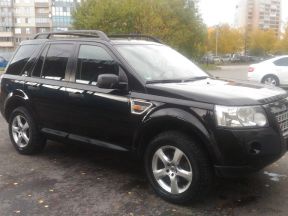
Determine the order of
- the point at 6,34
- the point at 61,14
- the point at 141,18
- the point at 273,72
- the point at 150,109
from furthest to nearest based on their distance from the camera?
the point at 6,34 → the point at 61,14 → the point at 141,18 → the point at 273,72 → the point at 150,109

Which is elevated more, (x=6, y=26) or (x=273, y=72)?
(x=6, y=26)

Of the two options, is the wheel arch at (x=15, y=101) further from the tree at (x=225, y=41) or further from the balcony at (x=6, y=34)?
the balcony at (x=6, y=34)

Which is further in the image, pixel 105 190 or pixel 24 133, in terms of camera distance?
pixel 24 133

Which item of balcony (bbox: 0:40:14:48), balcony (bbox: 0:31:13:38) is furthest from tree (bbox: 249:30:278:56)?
balcony (bbox: 0:40:14:48)

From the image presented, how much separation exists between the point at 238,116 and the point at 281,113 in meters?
0.68

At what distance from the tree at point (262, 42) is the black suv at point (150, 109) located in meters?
74.3

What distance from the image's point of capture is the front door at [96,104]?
4.89m

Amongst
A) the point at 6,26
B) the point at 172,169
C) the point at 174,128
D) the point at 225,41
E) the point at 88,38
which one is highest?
the point at 6,26

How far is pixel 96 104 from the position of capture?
512 centimetres

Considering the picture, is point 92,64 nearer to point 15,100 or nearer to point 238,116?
point 15,100

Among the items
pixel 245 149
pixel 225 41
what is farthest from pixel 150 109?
pixel 225 41

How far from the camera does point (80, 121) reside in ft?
17.7

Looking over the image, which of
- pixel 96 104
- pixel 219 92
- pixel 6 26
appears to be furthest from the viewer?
pixel 6 26

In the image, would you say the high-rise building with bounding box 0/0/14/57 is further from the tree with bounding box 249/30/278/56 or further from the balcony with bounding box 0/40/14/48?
the tree with bounding box 249/30/278/56
